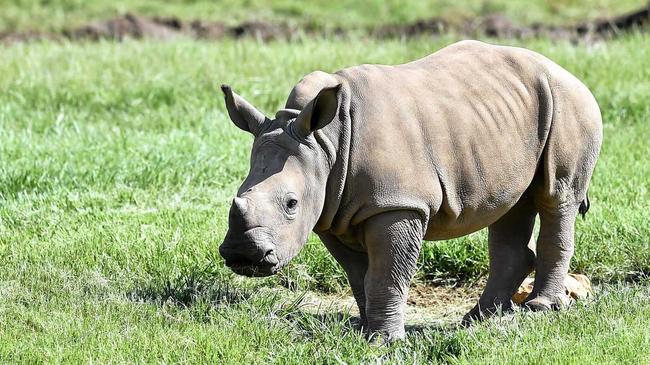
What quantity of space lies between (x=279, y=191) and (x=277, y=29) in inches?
402

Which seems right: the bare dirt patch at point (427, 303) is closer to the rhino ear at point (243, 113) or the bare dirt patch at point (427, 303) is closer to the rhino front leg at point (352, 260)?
the rhino front leg at point (352, 260)

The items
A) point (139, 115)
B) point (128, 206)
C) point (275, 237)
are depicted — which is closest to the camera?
point (275, 237)

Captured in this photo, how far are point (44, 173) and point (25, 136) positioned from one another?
1.19 meters

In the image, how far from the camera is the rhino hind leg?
6.60 metres

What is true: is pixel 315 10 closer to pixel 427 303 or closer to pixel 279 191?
pixel 427 303

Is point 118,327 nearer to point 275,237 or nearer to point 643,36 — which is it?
point 275,237

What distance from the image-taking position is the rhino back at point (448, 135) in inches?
223

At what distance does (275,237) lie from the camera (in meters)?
5.39

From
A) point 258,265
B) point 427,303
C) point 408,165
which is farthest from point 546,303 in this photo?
point 258,265

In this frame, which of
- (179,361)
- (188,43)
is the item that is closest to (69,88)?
(188,43)

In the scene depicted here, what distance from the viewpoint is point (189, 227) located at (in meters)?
7.74

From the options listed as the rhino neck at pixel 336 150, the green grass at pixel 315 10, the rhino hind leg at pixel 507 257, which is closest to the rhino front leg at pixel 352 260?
the rhino neck at pixel 336 150

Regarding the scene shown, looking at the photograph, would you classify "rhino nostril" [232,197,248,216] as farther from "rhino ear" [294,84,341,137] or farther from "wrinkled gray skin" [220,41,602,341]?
"rhino ear" [294,84,341,137]

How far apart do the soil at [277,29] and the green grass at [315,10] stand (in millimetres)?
1333
